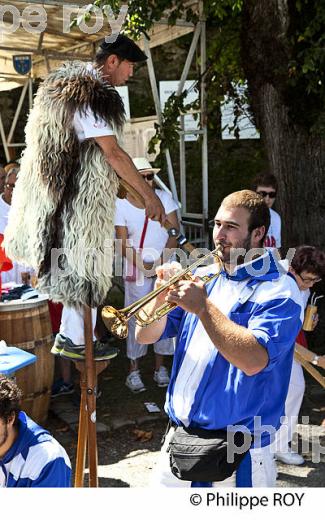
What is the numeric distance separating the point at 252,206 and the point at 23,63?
8.08m

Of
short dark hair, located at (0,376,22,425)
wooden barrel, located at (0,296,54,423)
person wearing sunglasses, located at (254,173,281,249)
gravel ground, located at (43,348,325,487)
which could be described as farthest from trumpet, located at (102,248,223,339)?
person wearing sunglasses, located at (254,173,281,249)

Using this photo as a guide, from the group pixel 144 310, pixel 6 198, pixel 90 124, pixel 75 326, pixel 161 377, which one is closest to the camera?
pixel 144 310

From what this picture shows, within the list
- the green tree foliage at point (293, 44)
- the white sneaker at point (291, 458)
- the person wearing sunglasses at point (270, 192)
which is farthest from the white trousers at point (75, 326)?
the green tree foliage at point (293, 44)

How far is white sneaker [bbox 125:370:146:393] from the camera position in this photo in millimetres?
5965

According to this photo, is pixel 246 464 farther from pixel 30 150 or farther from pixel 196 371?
pixel 30 150

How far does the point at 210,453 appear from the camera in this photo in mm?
2707

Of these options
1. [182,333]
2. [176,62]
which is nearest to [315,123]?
[182,333]

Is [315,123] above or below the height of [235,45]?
below

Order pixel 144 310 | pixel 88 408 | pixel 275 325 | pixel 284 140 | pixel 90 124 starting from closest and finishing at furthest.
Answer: pixel 275 325
pixel 144 310
pixel 90 124
pixel 88 408
pixel 284 140

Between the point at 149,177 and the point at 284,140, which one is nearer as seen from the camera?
the point at 149,177

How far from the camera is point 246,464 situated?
9.18ft

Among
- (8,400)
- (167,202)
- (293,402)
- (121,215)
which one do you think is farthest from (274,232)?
(8,400)

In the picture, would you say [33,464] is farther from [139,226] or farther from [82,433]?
[139,226]
